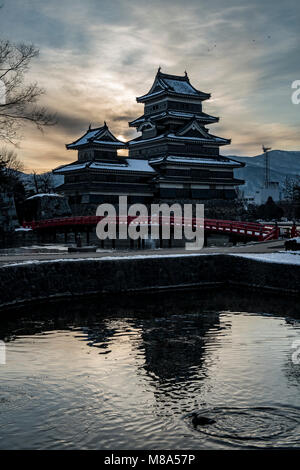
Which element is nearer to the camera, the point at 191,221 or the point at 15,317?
the point at 15,317

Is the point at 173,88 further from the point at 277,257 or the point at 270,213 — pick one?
the point at 277,257

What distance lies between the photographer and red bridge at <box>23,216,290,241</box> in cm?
3253

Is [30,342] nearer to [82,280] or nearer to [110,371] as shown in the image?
[110,371]

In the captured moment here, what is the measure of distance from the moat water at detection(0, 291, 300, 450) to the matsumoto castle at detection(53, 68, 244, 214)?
128 ft

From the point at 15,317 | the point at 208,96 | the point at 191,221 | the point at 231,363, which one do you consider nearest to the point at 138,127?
the point at 208,96

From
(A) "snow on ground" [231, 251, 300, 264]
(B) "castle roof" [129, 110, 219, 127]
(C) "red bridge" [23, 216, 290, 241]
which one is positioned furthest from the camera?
(B) "castle roof" [129, 110, 219, 127]

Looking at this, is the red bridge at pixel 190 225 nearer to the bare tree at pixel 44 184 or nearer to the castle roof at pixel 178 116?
the bare tree at pixel 44 184

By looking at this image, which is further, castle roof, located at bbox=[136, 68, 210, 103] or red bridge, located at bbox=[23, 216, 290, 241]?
castle roof, located at bbox=[136, 68, 210, 103]

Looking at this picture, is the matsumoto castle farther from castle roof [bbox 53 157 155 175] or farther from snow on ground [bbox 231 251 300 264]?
snow on ground [bbox 231 251 300 264]

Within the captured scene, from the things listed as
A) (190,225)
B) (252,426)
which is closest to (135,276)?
(252,426)

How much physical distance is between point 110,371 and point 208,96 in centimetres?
5619

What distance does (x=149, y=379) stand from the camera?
9922 millimetres

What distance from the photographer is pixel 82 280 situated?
1988 cm

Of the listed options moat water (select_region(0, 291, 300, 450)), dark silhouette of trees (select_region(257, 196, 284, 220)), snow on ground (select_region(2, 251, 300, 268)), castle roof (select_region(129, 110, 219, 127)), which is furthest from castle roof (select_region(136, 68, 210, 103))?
moat water (select_region(0, 291, 300, 450))
